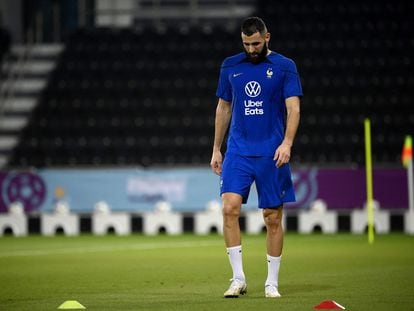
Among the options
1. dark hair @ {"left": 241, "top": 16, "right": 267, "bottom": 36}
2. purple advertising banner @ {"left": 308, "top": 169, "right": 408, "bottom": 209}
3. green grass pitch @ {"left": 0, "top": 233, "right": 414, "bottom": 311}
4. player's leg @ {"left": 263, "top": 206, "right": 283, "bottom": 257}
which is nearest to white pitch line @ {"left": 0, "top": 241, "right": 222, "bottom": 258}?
green grass pitch @ {"left": 0, "top": 233, "right": 414, "bottom": 311}

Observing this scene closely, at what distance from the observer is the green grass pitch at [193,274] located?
742cm

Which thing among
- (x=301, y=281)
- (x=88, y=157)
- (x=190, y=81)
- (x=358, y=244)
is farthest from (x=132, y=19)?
(x=301, y=281)

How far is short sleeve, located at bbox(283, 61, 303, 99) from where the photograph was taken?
311 inches

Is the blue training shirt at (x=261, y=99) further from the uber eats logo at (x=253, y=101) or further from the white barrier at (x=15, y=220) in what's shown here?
the white barrier at (x=15, y=220)

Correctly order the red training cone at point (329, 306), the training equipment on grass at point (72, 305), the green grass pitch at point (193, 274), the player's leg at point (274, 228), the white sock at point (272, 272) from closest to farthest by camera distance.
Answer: the red training cone at point (329, 306) < the training equipment on grass at point (72, 305) < the green grass pitch at point (193, 274) < the white sock at point (272, 272) < the player's leg at point (274, 228)

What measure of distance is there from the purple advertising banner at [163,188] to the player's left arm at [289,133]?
11755 millimetres

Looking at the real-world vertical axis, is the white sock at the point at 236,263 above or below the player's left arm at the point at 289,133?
below

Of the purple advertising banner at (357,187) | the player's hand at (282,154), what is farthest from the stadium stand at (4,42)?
the player's hand at (282,154)

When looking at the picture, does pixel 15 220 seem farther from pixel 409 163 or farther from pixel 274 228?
pixel 274 228

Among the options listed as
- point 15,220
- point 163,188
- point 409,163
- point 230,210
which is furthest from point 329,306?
point 15,220

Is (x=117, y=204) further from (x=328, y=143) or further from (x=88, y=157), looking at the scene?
(x=328, y=143)

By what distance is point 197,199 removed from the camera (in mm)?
19859

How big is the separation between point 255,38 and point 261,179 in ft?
3.48

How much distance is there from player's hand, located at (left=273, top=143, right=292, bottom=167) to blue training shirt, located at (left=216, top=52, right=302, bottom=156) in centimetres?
17
